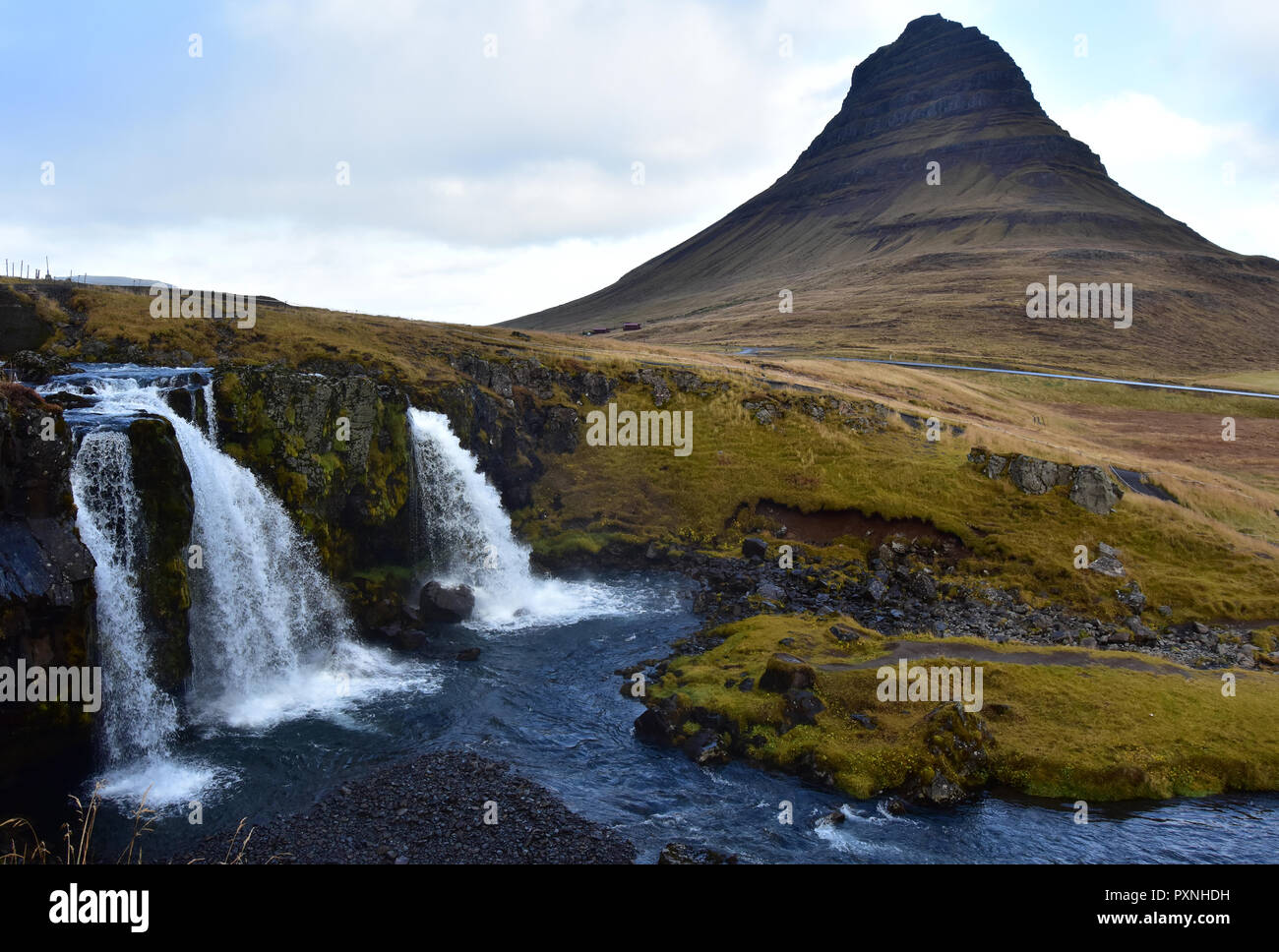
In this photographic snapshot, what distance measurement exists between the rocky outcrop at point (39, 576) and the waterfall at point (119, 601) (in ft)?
4.35

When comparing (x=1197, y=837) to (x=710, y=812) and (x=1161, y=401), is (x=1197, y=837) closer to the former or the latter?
(x=710, y=812)

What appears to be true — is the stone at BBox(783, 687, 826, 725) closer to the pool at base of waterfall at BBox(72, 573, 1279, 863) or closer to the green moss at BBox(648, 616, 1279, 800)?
the green moss at BBox(648, 616, 1279, 800)

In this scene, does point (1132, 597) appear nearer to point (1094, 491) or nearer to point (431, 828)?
point (1094, 491)

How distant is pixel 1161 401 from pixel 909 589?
81.1 m

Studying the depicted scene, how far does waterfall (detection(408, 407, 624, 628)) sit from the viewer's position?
44219 mm

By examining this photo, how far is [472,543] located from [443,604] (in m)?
6.41

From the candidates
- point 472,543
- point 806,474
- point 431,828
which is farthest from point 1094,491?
point 431,828

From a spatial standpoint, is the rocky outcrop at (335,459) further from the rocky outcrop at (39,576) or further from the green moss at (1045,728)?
the green moss at (1045,728)

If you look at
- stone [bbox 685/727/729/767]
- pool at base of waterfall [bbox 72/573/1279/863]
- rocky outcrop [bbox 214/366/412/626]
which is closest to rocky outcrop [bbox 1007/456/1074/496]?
pool at base of waterfall [bbox 72/573/1279/863]

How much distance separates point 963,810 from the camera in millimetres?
24234

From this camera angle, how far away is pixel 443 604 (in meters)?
41.0

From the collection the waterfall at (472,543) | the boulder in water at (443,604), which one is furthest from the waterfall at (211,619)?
the waterfall at (472,543)

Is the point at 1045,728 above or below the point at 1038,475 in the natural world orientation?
below

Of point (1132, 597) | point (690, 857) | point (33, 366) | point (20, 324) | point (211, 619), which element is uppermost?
point (20, 324)
